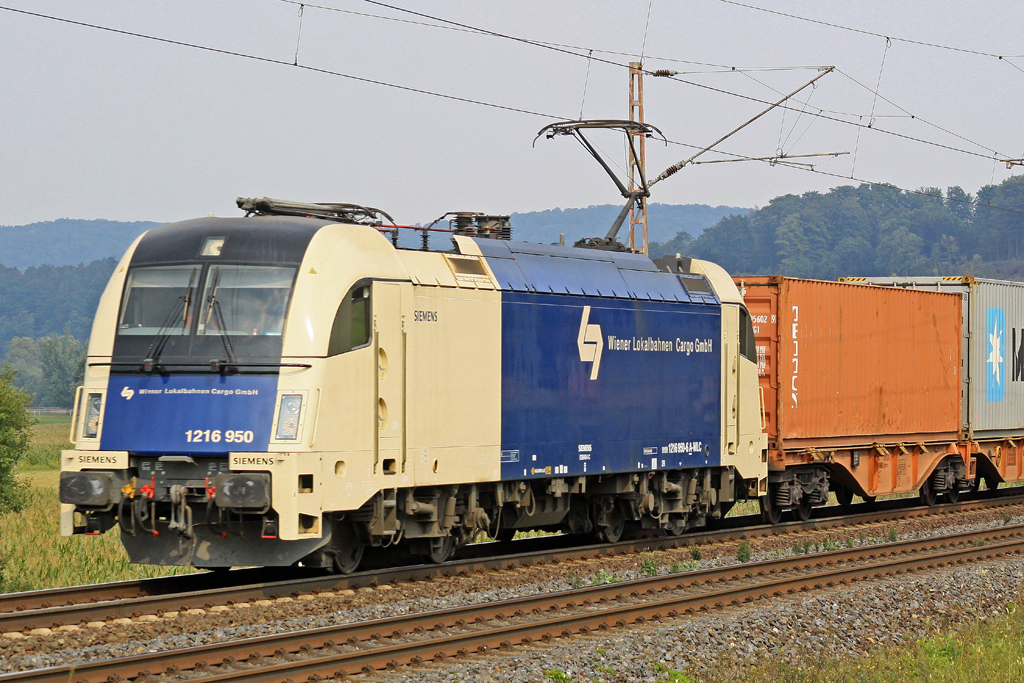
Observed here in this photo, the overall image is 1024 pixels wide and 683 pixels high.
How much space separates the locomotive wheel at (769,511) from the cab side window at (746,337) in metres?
2.65

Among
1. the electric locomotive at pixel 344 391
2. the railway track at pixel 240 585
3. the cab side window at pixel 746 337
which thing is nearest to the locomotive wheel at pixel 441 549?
the electric locomotive at pixel 344 391

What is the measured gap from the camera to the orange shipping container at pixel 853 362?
20.4 metres

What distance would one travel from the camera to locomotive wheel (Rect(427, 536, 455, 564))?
1417cm

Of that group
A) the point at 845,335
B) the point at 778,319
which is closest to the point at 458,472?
the point at 778,319

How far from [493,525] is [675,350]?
390 cm

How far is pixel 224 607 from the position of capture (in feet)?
37.7

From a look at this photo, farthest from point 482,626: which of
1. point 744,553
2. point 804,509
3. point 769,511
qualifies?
point 804,509

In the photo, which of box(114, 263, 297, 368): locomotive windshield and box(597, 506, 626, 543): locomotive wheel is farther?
box(597, 506, 626, 543): locomotive wheel

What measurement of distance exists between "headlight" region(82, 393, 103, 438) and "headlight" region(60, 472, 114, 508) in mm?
437

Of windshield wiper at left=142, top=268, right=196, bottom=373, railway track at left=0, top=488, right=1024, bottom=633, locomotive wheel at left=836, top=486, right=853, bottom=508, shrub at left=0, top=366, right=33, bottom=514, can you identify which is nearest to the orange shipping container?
locomotive wheel at left=836, top=486, right=853, bottom=508

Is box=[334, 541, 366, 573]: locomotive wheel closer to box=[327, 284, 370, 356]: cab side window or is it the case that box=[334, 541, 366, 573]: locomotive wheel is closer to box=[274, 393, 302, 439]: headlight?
box=[274, 393, 302, 439]: headlight

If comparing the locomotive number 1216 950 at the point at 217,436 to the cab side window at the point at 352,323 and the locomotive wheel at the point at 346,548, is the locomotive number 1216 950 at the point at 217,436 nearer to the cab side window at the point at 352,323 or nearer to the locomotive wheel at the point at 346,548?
the cab side window at the point at 352,323

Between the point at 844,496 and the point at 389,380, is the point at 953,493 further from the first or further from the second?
the point at 389,380

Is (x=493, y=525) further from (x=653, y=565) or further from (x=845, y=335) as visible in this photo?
(x=845, y=335)
